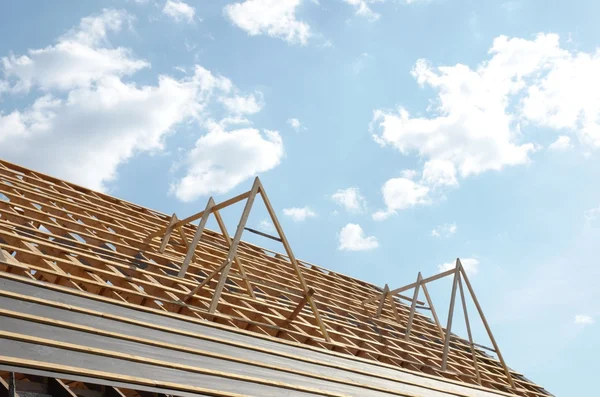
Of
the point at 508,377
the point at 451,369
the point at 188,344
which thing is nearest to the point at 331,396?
the point at 188,344

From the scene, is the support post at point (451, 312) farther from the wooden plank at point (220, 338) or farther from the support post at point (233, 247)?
the support post at point (233, 247)

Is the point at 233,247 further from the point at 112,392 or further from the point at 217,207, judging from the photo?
the point at 112,392

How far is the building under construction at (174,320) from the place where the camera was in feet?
14.6

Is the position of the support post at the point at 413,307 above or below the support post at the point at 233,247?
above

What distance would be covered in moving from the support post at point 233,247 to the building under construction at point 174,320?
0.02 metres

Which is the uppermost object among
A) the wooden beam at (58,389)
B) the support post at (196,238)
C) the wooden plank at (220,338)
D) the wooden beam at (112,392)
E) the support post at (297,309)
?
the support post at (196,238)

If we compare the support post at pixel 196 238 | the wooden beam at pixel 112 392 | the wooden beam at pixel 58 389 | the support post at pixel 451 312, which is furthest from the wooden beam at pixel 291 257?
the wooden beam at pixel 58 389

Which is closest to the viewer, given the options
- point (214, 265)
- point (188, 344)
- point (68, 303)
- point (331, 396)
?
point (68, 303)

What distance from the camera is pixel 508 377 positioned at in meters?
10.3

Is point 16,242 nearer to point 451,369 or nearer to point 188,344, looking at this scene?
point 188,344

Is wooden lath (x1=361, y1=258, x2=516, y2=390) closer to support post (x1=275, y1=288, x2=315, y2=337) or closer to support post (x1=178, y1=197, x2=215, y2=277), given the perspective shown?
support post (x1=275, y1=288, x2=315, y2=337)

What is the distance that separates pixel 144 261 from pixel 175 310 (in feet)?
3.75

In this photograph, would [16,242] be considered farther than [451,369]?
No

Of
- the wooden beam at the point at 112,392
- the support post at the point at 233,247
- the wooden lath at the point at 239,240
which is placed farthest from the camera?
the wooden lath at the point at 239,240
